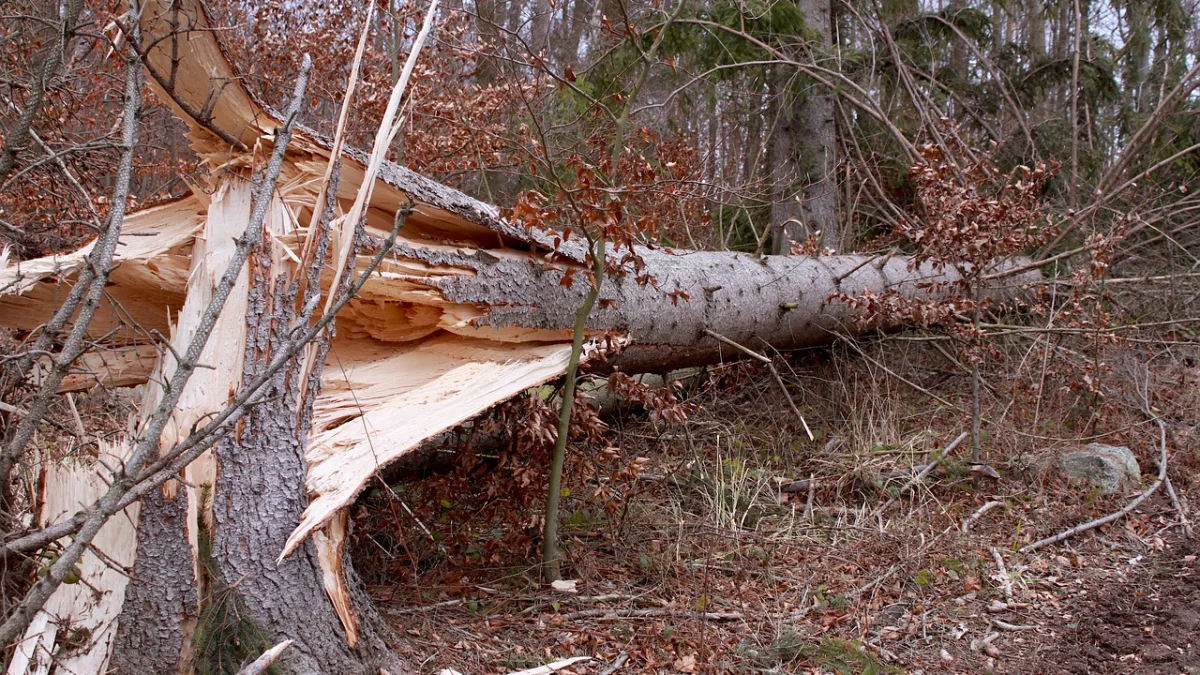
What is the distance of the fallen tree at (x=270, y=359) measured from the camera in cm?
271

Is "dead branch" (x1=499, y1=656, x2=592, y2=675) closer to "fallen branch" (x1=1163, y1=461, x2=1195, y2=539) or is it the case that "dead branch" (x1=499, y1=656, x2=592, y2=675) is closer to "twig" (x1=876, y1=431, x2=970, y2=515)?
"twig" (x1=876, y1=431, x2=970, y2=515)

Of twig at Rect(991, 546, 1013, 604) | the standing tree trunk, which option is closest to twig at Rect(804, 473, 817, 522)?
twig at Rect(991, 546, 1013, 604)

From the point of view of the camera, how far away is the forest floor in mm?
3447

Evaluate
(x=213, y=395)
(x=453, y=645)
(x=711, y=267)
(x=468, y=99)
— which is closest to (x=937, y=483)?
(x=711, y=267)

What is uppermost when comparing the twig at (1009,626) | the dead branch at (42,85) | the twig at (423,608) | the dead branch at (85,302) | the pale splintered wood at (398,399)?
the dead branch at (42,85)

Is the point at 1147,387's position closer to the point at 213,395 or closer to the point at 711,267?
the point at 711,267

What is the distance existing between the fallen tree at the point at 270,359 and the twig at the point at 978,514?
7.07ft

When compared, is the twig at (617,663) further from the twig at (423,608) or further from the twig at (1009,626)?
the twig at (1009,626)

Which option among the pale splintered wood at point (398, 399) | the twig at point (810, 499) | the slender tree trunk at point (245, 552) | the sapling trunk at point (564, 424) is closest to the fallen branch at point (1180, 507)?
the twig at point (810, 499)

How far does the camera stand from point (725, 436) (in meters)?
5.51

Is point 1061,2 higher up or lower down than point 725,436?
higher up

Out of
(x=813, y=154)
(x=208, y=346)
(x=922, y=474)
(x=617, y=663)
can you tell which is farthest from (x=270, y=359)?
(x=813, y=154)

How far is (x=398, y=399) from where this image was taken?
343cm

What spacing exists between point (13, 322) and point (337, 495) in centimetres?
146
